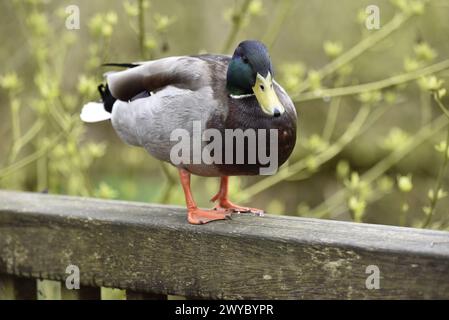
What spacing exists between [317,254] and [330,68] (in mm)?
1298

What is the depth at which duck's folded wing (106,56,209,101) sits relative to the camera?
5.97ft

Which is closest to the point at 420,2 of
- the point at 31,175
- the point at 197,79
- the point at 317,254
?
the point at 197,79

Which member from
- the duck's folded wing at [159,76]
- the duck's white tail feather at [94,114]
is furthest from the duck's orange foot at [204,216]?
the duck's white tail feather at [94,114]

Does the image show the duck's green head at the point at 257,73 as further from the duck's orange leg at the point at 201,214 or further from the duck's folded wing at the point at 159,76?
the duck's orange leg at the point at 201,214

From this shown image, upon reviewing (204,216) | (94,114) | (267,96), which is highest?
(94,114)

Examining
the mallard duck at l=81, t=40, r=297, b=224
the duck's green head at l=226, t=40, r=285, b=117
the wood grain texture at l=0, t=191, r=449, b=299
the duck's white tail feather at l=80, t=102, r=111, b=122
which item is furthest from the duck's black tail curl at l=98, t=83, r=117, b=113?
the duck's green head at l=226, t=40, r=285, b=117

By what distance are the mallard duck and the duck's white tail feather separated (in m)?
0.14

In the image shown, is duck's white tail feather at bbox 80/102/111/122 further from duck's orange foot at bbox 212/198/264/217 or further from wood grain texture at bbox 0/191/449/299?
duck's orange foot at bbox 212/198/264/217

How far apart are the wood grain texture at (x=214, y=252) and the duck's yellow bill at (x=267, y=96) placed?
0.26m

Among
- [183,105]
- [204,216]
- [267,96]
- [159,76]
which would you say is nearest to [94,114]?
[159,76]

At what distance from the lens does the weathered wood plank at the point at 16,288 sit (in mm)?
1976

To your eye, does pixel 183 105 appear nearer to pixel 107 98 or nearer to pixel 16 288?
pixel 107 98

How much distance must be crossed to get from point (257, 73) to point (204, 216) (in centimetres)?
36

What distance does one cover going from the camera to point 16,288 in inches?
77.9
